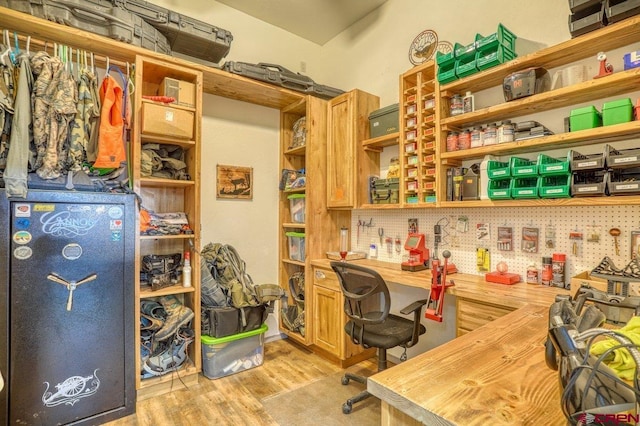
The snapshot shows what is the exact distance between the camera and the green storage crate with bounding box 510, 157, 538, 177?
1935 millimetres

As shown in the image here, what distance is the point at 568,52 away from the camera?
1897mm

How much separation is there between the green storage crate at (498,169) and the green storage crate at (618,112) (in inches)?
19.9

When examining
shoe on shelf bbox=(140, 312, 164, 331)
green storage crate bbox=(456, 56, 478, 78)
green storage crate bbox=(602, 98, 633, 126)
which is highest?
green storage crate bbox=(456, 56, 478, 78)

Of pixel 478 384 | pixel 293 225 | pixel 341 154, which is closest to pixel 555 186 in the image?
pixel 478 384

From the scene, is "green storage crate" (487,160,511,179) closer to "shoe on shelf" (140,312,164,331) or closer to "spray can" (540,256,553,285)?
"spray can" (540,256,553,285)

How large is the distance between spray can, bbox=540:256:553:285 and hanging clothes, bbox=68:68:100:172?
9.88 feet

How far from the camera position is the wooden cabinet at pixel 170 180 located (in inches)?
93.8

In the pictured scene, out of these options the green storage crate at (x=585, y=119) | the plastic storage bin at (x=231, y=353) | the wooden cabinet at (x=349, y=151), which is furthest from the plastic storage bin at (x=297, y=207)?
the green storage crate at (x=585, y=119)

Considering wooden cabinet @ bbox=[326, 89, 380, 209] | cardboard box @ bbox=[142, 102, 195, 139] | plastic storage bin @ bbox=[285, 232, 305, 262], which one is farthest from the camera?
plastic storage bin @ bbox=[285, 232, 305, 262]

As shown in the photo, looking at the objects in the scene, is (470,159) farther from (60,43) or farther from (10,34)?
(10,34)

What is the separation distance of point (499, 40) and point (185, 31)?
2.26 meters

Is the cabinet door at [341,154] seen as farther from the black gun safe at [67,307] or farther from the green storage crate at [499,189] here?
the black gun safe at [67,307]

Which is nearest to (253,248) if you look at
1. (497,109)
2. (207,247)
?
(207,247)

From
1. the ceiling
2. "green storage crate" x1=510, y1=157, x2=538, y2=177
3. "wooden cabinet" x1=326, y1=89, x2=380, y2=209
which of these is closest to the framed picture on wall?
"wooden cabinet" x1=326, y1=89, x2=380, y2=209
